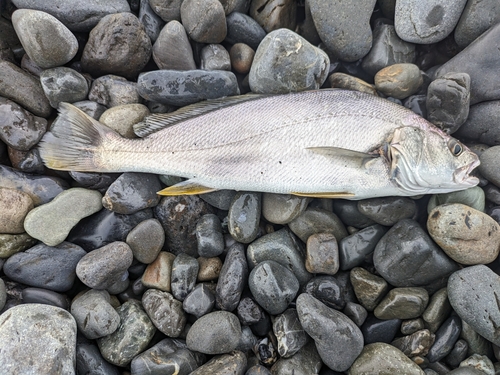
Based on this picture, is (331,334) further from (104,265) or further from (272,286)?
(104,265)

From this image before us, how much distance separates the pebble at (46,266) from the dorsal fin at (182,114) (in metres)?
1.44

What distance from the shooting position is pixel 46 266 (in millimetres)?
3318

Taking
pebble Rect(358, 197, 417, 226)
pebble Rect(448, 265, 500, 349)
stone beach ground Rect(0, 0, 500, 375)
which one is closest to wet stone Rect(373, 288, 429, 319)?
stone beach ground Rect(0, 0, 500, 375)

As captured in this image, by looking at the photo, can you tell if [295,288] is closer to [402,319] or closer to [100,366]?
[402,319]

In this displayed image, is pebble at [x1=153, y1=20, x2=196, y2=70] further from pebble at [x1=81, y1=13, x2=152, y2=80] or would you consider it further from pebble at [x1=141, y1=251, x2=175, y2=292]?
pebble at [x1=141, y1=251, x2=175, y2=292]

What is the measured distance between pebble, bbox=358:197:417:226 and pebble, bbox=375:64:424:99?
4.04 feet

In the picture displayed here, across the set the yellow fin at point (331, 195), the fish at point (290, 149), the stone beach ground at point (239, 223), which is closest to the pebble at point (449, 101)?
the stone beach ground at point (239, 223)

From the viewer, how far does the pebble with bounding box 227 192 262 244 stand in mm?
3521

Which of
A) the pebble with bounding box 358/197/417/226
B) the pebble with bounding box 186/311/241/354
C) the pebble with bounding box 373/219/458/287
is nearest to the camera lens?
the pebble with bounding box 186/311/241/354

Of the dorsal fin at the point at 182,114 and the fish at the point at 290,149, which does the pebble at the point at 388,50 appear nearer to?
the fish at the point at 290,149

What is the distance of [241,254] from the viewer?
3.48 meters

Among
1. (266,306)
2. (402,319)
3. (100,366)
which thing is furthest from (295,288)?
(100,366)

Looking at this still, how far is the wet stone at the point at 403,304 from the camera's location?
10.5 feet

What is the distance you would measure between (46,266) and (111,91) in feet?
6.51
